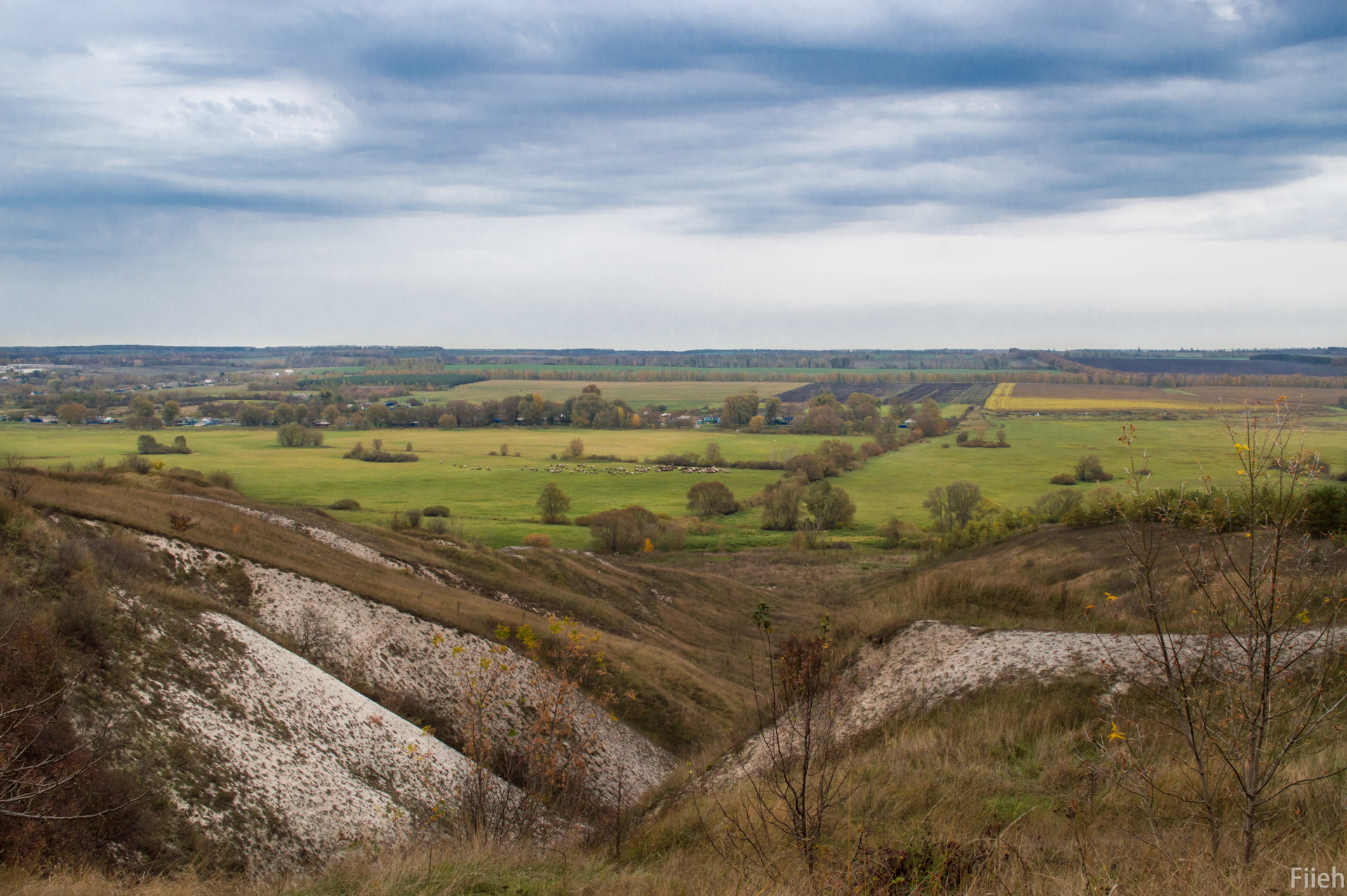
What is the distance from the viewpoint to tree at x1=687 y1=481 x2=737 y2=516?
87.6 m

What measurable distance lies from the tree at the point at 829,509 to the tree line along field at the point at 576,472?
5.02 ft

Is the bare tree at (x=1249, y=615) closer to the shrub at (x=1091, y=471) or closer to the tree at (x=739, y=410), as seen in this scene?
the shrub at (x=1091, y=471)

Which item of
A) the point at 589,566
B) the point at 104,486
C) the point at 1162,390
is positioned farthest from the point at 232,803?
the point at 1162,390

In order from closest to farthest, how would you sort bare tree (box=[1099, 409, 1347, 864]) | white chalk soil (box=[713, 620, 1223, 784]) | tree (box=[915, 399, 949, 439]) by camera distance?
1. bare tree (box=[1099, 409, 1347, 864])
2. white chalk soil (box=[713, 620, 1223, 784])
3. tree (box=[915, 399, 949, 439])

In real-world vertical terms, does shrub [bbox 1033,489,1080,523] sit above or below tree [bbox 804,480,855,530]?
above

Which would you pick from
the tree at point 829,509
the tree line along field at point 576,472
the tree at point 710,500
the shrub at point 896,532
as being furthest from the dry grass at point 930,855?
the tree at point 710,500

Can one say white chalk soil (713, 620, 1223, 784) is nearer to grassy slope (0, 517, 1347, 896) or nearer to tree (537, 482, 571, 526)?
grassy slope (0, 517, 1347, 896)

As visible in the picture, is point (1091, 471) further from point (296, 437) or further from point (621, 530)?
point (296, 437)

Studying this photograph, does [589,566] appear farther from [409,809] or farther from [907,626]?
[409,809]

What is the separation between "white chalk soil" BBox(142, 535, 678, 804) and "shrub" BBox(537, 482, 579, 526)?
201ft

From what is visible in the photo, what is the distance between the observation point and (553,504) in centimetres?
8362

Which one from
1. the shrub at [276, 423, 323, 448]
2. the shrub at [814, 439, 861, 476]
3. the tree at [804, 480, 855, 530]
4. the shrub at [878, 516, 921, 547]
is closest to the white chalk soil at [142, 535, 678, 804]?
the shrub at [878, 516, 921, 547]

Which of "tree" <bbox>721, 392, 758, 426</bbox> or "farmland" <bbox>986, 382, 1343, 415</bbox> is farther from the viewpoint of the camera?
"tree" <bbox>721, 392, 758, 426</bbox>

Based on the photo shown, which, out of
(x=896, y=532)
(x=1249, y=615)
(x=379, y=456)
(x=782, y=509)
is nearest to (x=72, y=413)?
(x=379, y=456)
